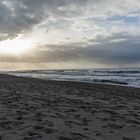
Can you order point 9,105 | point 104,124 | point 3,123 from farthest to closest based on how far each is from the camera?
1. point 9,105
2. point 104,124
3. point 3,123

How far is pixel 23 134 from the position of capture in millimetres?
6344

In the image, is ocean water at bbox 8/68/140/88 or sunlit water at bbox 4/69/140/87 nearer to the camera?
ocean water at bbox 8/68/140/88

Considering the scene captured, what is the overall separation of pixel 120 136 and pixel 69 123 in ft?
5.25

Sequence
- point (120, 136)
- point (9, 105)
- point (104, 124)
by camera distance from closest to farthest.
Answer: point (120, 136), point (104, 124), point (9, 105)

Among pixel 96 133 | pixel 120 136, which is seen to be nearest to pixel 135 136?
pixel 120 136

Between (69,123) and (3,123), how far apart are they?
172cm

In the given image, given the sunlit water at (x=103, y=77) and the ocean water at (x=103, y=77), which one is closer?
the ocean water at (x=103, y=77)

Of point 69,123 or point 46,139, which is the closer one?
point 46,139

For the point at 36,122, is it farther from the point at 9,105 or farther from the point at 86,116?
the point at 9,105

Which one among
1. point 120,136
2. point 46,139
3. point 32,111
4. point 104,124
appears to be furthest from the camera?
point 32,111

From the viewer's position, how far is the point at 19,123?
24.2 ft

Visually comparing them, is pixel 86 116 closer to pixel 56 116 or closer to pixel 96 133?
pixel 56 116

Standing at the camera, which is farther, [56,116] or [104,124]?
[56,116]

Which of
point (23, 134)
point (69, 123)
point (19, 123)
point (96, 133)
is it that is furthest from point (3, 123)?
point (96, 133)
